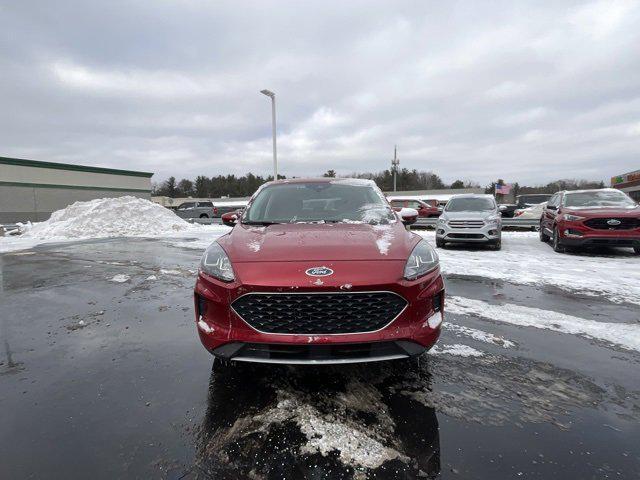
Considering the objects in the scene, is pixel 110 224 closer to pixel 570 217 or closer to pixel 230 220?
pixel 230 220

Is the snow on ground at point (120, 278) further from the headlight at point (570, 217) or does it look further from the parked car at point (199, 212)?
the parked car at point (199, 212)

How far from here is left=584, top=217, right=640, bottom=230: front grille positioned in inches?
330

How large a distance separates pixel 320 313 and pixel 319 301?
0.08m

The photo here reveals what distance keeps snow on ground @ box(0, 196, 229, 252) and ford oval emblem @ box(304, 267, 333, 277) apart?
1371 cm

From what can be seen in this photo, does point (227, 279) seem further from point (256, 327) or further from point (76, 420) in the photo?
point (76, 420)

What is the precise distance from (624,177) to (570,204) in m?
67.4

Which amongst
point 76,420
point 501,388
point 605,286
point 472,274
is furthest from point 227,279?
point 605,286

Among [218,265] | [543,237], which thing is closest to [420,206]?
[543,237]

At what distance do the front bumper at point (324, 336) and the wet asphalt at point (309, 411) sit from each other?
1.24ft

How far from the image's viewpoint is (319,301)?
2.41m

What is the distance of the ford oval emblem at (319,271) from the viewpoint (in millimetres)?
2457

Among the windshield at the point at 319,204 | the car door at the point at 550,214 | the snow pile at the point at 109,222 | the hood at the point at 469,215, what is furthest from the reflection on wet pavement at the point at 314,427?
the snow pile at the point at 109,222

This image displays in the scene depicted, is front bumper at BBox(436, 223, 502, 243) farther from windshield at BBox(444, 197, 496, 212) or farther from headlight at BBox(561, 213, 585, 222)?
headlight at BBox(561, 213, 585, 222)

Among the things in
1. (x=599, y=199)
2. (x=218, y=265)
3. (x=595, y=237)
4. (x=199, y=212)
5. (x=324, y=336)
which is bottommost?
(x=199, y=212)
